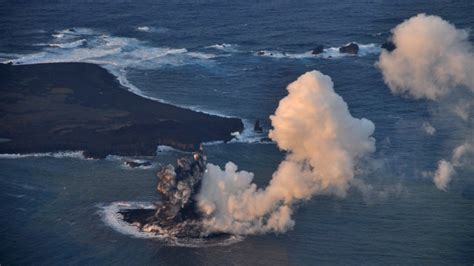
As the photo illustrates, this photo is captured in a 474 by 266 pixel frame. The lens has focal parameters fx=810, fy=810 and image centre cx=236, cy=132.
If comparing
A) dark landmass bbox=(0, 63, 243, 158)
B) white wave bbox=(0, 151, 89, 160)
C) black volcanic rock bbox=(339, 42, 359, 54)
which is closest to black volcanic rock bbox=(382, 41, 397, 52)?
black volcanic rock bbox=(339, 42, 359, 54)

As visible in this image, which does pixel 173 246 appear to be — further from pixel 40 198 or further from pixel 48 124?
pixel 48 124

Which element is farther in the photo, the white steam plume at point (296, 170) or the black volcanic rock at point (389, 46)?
the black volcanic rock at point (389, 46)

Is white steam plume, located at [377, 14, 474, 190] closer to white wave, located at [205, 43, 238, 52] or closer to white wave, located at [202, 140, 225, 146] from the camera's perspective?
white wave, located at [202, 140, 225, 146]

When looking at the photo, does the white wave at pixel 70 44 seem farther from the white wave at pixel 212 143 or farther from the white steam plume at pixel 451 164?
the white steam plume at pixel 451 164

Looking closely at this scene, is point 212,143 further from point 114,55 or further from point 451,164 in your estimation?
point 114,55

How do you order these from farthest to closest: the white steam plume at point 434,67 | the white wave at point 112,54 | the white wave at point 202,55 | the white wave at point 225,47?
the white wave at point 225,47 < the white wave at point 202,55 < the white wave at point 112,54 < the white steam plume at point 434,67

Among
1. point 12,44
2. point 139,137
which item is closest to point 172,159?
point 139,137

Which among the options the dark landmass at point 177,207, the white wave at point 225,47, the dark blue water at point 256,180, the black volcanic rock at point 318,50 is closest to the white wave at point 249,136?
the dark blue water at point 256,180
